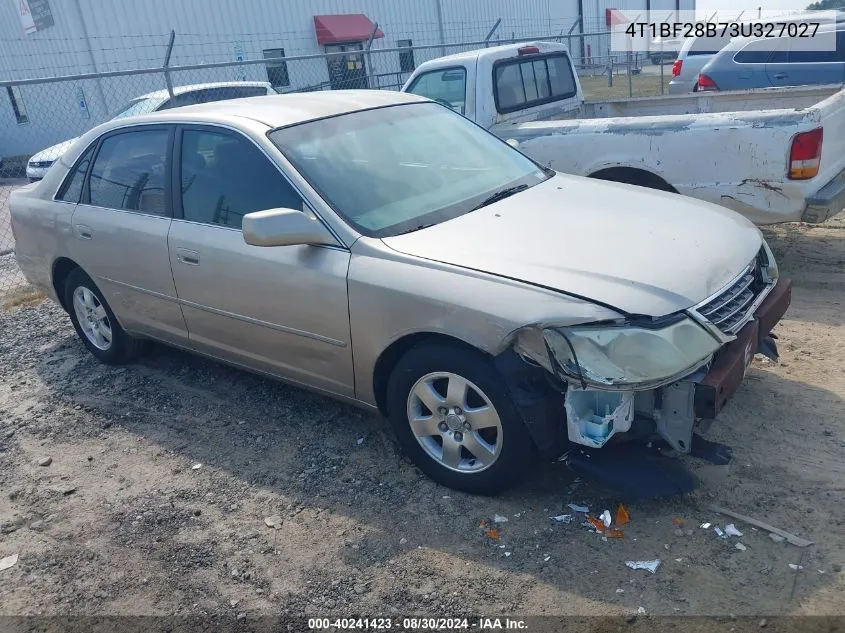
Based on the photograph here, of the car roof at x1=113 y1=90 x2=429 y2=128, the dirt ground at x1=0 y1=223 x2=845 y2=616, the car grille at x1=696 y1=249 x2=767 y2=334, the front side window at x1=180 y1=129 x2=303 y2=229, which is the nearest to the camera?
the dirt ground at x1=0 y1=223 x2=845 y2=616

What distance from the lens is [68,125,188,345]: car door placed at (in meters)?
4.34

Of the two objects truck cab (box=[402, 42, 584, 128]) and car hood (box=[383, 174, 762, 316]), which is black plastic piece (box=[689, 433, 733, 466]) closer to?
car hood (box=[383, 174, 762, 316])

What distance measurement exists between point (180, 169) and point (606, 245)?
251 centimetres

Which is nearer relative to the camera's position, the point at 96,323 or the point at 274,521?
the point at 274,521

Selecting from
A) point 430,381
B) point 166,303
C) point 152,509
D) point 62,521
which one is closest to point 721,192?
point 430,381

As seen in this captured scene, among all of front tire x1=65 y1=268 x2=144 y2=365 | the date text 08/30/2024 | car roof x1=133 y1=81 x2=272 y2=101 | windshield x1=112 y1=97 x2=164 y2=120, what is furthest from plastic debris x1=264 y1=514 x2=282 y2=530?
windshield x1=112 y1=97 x2=164 y2=120

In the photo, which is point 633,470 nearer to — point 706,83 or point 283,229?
point 283,229

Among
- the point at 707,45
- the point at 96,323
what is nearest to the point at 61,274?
the point at 96,323

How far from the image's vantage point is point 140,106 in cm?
1141

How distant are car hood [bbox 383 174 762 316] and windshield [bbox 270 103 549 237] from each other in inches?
6.8

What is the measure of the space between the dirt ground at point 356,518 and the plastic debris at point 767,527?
0.12 feet

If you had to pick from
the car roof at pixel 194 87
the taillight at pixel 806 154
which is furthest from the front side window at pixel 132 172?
the car roof at pixel 194 87

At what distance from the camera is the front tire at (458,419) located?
308 cm

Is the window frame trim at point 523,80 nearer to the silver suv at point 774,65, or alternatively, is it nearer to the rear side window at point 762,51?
the silver suv at point 774,65
